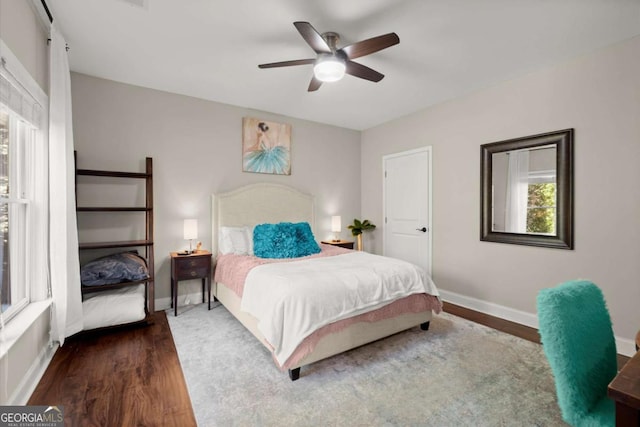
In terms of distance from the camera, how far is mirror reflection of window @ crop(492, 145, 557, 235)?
297 centimetres

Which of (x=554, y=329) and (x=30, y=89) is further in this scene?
(x=30, y=89)

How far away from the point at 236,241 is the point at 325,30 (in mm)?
2500

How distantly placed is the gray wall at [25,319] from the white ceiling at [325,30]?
0.24 metres

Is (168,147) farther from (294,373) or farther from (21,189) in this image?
(294,373)

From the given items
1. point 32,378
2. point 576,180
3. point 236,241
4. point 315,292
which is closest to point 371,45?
point 315,292

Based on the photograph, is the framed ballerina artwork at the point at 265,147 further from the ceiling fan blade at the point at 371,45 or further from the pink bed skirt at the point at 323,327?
the ceiling fan blade at the point at 371,45

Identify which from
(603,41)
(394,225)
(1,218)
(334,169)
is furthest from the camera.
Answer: (334,169)

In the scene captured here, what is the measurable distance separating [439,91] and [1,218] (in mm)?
4132

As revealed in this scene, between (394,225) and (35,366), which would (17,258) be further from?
(394,225)

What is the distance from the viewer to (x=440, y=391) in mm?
1986

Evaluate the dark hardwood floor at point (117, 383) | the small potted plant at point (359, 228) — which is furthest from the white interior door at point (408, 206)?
the dark hardwood floor at point (117, 383)

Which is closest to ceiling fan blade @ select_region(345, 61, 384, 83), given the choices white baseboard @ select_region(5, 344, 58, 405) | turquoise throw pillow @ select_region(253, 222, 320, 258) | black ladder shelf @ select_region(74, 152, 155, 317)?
turquoise throw pillow @ select_region(253, 222, 320, 258)

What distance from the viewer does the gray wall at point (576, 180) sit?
251 centimetres

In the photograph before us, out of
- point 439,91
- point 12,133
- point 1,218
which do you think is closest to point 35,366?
point 1,218
